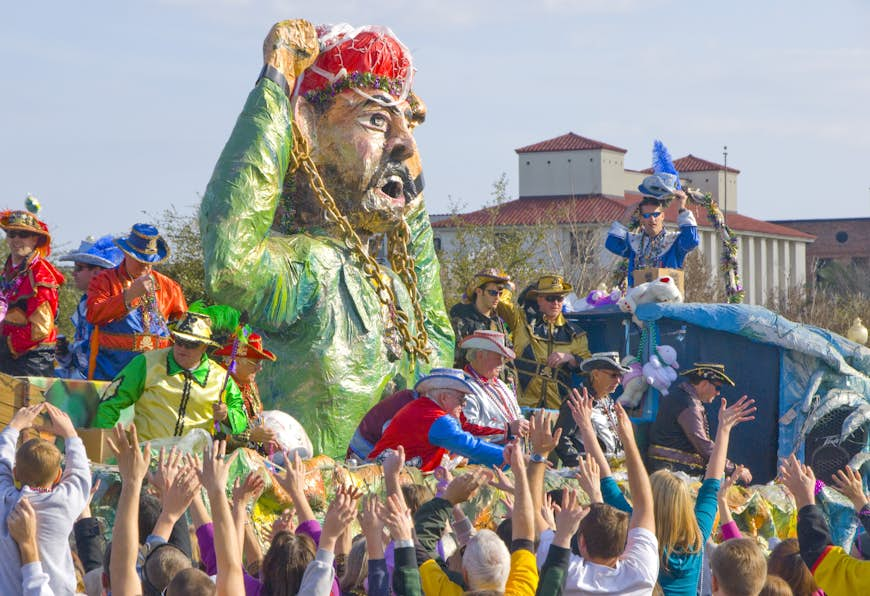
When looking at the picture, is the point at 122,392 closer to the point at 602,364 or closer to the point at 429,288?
the point at 602,364

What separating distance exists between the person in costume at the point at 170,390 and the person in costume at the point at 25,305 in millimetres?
1707

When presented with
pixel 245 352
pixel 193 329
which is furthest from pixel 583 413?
pixel 245 352

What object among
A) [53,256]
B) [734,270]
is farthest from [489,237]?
[734,270]

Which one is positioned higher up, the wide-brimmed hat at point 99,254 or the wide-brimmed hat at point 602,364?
the wide-brimmed hat at point 99,254

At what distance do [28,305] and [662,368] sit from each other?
425 centimetres

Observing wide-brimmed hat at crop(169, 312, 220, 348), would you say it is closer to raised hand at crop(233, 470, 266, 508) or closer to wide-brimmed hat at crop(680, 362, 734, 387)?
raised hand at crop(233, 470, 266, 508)

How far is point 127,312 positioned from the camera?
9.05 meters

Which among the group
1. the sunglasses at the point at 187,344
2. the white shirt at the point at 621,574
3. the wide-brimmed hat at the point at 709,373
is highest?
the sunglasses at the point at 187,344

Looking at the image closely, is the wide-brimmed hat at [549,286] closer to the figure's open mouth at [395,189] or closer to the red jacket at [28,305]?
the figure's open mouth at [395,189]

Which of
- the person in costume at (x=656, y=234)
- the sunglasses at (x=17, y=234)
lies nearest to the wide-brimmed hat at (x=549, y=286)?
the person in costume at (x=656, y=234)

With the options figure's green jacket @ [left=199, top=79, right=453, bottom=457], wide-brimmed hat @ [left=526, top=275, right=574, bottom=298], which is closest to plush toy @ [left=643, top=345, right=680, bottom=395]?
wide-brimmed hat @ [left=526, top=275, right=574, bottom=298]

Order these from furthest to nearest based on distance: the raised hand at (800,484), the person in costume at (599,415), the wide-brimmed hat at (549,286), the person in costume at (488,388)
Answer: the wide-brimmed hat at (549,286)
the person in costume at (599,415)
the person in costume at (488,388)
the raised hand at (800,484)

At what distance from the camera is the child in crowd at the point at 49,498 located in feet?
16.7

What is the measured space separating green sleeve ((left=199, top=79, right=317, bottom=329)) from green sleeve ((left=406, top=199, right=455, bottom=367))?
51.9 inches
